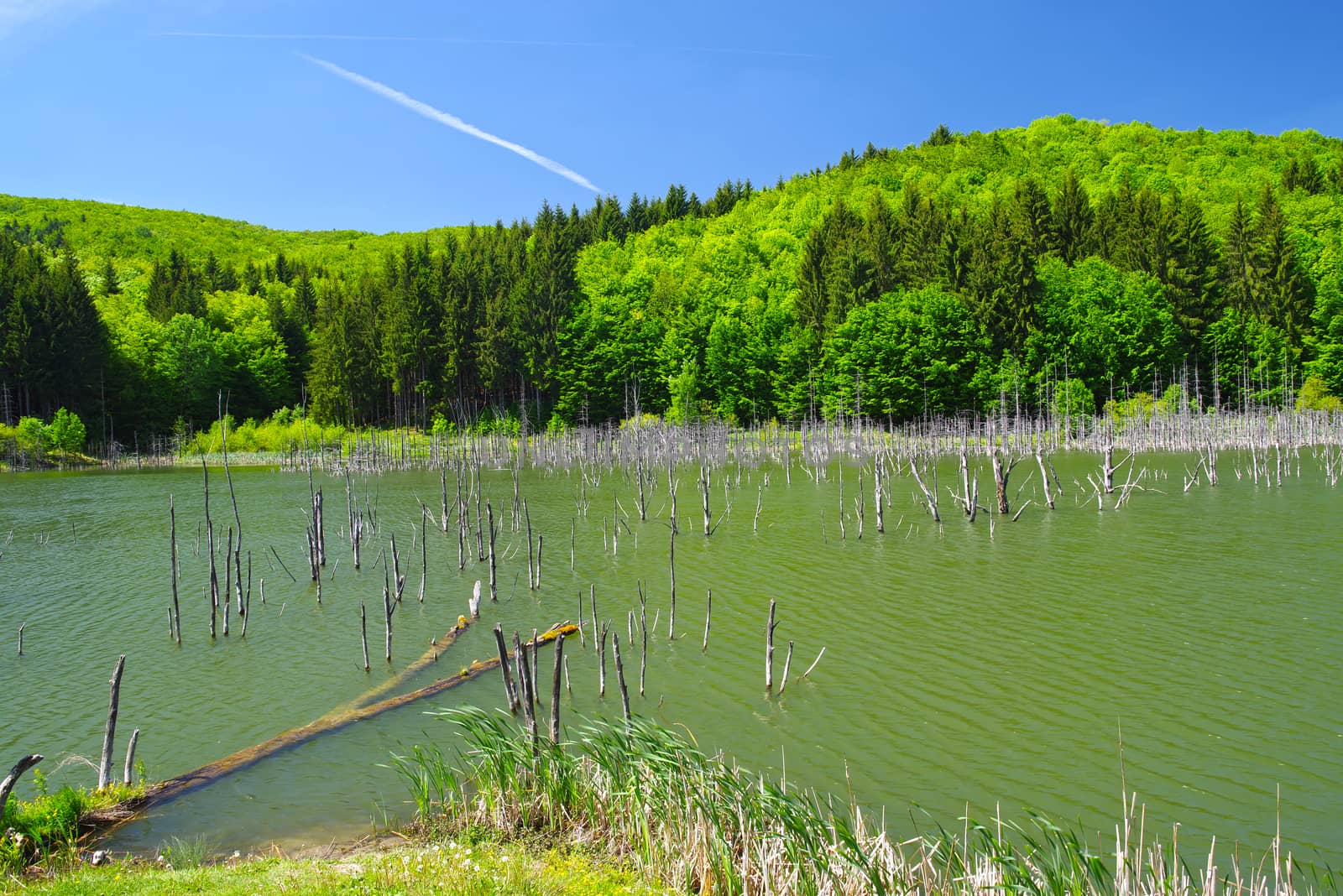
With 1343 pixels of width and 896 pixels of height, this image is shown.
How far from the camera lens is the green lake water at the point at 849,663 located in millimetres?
7195

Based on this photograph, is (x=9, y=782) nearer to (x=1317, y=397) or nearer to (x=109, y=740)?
(x=109, y=740)

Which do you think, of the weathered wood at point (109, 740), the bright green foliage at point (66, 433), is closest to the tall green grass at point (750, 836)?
the weathered wood at point (109, 740)

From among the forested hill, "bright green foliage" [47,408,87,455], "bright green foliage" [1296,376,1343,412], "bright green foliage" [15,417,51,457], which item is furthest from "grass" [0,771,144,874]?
"bright green foliage" [1296,376,1343,412]

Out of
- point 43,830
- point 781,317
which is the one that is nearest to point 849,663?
point 43,830

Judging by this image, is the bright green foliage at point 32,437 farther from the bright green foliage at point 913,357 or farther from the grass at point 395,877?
the grass at point 395,877

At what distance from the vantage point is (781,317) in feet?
208

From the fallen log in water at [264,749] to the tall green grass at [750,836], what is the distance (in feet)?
4.32

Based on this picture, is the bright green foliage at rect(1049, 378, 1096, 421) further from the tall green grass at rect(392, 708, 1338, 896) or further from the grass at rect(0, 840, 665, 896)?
the grass at rect(0, 840, 665, 896)

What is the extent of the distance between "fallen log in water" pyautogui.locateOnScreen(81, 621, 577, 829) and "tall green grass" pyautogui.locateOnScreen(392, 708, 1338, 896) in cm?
132

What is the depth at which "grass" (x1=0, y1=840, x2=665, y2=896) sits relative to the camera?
→ 4867 mm

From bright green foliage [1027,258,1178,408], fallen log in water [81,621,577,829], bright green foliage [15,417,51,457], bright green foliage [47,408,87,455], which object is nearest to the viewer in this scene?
fallen log in water [81,621,577,829]

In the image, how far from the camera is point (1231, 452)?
→ 35.9m

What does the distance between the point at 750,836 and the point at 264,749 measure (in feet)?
18.2

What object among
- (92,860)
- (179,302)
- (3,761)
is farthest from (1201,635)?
(179,302)
